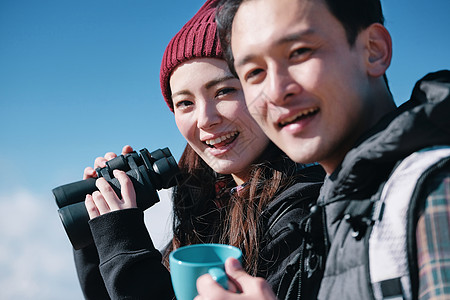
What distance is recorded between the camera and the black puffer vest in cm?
66

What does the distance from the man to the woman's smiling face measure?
477mm

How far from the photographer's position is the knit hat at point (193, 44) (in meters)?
1.58

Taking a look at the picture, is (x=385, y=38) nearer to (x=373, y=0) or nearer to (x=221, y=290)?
(x=373, y=0)

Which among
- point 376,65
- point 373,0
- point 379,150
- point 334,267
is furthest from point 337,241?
point 373,0

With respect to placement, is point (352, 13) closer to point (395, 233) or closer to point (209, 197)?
point (395, 233)

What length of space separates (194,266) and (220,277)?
70 mm

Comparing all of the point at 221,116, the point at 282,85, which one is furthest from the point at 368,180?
the point at 221,116

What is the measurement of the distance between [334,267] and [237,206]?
771mm

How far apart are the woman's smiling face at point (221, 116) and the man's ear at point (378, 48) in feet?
2.16

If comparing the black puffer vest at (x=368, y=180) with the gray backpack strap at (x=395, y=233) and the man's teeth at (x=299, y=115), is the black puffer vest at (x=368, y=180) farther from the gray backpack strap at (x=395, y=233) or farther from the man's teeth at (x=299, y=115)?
the man's teeth at (x=299, y=115)

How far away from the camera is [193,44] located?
1.61 m

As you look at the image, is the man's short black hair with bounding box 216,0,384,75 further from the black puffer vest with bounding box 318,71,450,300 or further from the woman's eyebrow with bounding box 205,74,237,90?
the woman's eyebrow with bounding box 205,74,237,90

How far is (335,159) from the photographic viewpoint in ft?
2.99

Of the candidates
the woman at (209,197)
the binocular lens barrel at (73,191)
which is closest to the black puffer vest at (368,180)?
the woman at (209,197)
